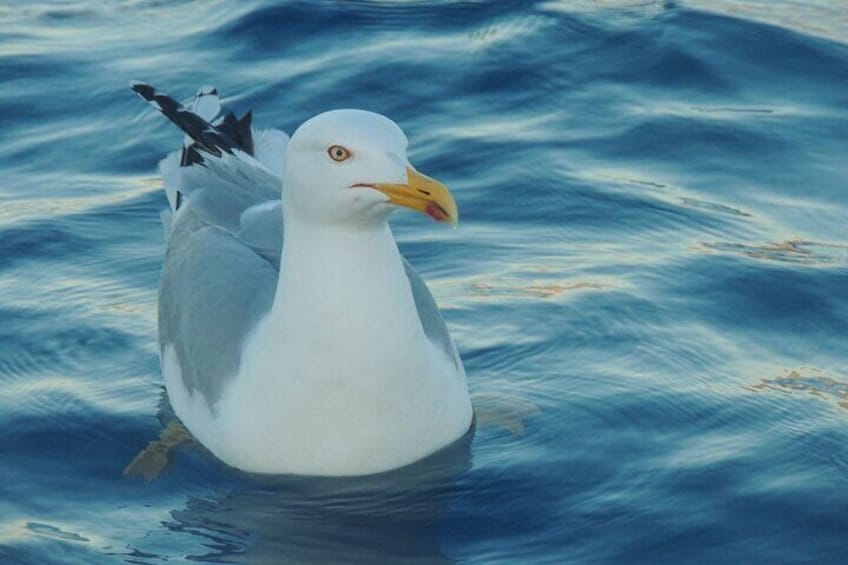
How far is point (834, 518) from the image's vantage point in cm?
655

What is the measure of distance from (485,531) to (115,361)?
2.14m

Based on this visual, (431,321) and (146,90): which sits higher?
(146,90)

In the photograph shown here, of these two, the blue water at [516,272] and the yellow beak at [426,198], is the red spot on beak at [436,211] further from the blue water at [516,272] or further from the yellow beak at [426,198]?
the blue water at [516,272]

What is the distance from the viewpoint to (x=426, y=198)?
6.02 metres

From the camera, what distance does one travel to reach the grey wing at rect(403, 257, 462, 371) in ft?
23.0

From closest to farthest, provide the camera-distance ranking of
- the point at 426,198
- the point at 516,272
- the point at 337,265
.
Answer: the point at 426,198, the point at 337,265, the point at 516,272

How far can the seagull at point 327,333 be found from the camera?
20.4ft

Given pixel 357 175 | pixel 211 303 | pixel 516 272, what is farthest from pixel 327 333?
pixel 516 272

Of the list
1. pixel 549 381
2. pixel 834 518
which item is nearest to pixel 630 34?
pixel 549 381

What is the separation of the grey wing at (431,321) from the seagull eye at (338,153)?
0.96 metres

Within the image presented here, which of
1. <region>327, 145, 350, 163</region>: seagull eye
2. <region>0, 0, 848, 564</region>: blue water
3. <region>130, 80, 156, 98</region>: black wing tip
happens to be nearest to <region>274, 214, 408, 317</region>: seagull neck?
<region>327, 145, 350, 163</region>: seagull eye

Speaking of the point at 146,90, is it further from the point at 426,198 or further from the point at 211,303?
the point at 426,198

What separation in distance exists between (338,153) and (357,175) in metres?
0.11

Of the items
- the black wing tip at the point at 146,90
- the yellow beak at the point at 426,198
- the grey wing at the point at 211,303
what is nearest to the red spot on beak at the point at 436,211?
the yellow beak at the point at 426,198
